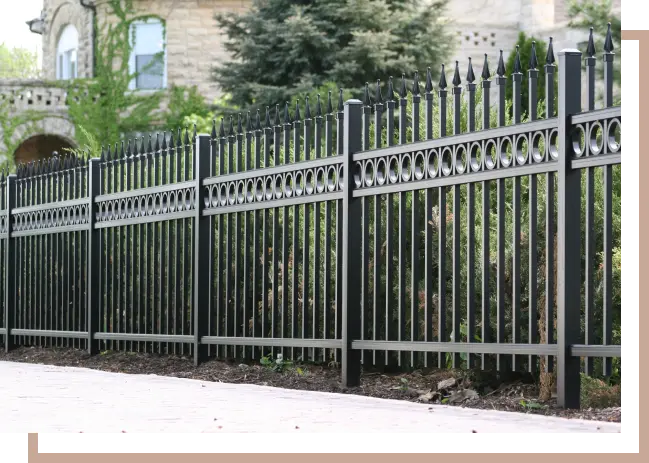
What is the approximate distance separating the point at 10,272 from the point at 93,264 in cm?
231

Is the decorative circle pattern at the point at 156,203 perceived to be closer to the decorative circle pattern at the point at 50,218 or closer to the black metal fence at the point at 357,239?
the black metal fence at the point at 357,239

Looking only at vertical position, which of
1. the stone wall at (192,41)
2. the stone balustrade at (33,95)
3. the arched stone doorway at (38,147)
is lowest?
the arched stone doorway at (38,147)

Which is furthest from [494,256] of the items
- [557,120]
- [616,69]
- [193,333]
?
[616,69]

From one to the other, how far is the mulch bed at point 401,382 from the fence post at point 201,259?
250 mm

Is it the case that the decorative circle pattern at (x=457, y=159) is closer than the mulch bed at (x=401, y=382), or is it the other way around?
the decorative circle pattern at (x=457, y=159)

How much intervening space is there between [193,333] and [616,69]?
50.9 ft

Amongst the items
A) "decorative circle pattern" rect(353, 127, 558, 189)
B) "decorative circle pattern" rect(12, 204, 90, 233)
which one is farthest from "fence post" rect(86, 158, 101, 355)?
"decorative circle pattern" rect(353, 127, 558, 189)

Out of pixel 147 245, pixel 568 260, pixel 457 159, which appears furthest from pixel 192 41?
pixel 568 260

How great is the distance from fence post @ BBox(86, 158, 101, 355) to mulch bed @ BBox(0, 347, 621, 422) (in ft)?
1.88

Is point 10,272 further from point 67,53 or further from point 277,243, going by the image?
point 67,53

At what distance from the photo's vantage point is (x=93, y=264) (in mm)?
11227

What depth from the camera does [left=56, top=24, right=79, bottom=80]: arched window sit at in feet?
113

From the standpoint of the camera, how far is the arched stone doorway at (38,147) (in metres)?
33.3

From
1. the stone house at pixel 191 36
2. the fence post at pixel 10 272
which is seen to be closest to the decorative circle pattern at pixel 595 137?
the fence post at pixel 10 272
